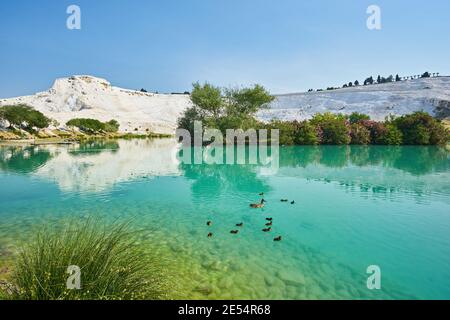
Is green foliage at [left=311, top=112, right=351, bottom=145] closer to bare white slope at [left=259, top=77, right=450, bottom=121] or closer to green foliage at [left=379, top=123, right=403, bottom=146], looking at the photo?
green foliage at [left=379, top=123, right=403, bottom=146]

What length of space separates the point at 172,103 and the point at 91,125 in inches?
1978

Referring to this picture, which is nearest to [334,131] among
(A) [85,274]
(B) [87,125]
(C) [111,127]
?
(A) [85,274]

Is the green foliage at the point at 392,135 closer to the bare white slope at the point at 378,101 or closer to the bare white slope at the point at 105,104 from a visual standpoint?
the bare white slope at the point at 378,101

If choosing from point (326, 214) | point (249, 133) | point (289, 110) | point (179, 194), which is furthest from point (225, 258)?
point (289, 110)

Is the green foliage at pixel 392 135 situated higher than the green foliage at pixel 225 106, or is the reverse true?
the green foliage at pixel 225 106

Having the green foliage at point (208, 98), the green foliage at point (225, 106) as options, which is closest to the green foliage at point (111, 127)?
the green foliage at point (225, 106)

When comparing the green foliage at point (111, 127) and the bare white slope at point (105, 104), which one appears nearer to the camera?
the green foliage at point (111, 127)

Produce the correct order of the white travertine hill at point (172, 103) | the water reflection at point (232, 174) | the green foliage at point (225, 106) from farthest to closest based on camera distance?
the white travertine hill at point (172, 103), the green foliage at point (225, 106), the water reflection at point (232, 174)

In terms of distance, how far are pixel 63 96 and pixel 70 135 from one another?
5658 cm

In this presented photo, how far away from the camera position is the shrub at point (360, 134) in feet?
152

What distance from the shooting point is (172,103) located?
117 meters

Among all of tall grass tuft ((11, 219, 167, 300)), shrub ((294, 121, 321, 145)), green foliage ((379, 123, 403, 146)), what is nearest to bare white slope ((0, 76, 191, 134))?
shrub ((294, 121, 321, 145))

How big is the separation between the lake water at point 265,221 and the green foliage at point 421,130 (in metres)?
30.4
